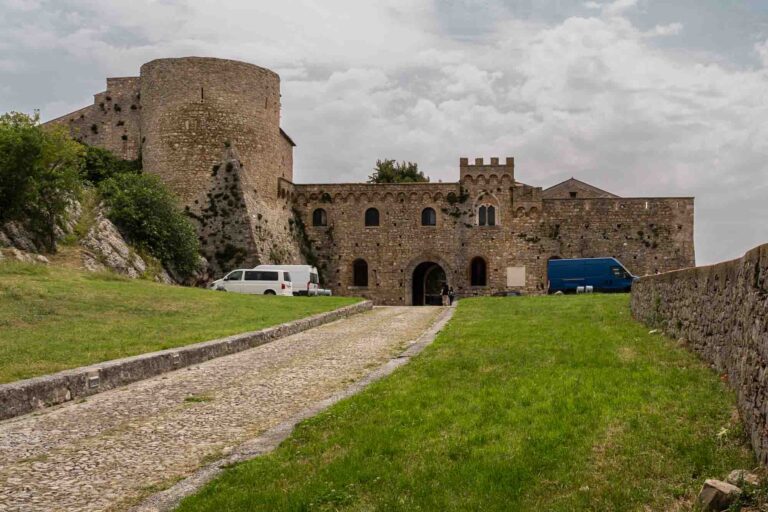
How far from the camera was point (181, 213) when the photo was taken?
114 feet

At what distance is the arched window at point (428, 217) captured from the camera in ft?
141

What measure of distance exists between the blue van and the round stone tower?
1664 centimetres

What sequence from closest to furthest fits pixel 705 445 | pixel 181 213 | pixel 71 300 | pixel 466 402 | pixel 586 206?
pixel 705 445, pixel 466 402, pixel 71 300, pixel 181 213, pixel 586 206

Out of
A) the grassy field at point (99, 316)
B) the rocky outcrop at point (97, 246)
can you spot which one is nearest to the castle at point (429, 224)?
the rocky outcrop at point (97, 246)

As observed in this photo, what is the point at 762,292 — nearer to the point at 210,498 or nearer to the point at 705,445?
the point at 705,445

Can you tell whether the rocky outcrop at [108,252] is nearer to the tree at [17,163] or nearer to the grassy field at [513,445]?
the tree at [17,163]

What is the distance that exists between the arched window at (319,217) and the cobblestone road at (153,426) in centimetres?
2902

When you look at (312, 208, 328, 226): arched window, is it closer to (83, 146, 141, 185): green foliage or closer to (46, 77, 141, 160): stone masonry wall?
(83, 146, 141, 185): green foliage

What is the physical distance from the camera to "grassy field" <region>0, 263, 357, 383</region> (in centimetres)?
1214

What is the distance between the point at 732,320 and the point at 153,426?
666cm

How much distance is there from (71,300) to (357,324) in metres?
8.08

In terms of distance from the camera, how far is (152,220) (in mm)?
32562

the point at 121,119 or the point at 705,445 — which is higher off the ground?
the point at 121,119

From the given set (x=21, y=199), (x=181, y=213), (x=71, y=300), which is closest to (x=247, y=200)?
(x=181, y=213)
